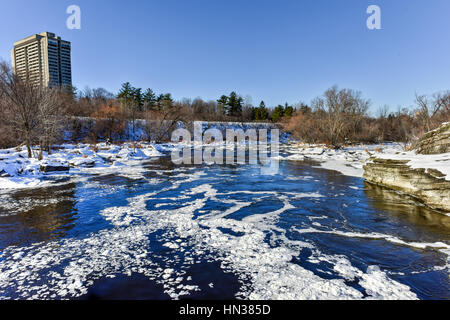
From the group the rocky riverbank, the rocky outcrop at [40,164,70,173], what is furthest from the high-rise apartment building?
the rocky riverbank

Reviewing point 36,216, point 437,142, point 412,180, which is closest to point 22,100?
point 36,216

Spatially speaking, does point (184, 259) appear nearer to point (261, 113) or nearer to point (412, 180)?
point (412, 180)

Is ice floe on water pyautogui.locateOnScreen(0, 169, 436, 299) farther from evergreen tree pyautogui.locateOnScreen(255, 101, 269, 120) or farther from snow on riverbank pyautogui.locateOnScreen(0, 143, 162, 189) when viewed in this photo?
evergreen tree pyautogui.locateOnScreen(255, 101, 269, 120)

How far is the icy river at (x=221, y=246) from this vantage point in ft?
12.9

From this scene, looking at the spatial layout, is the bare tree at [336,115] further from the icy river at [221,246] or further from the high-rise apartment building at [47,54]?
the high-rise apartment building at [47,54]

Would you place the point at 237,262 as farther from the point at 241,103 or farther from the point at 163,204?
the point at 241,103

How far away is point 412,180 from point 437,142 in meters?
2.50

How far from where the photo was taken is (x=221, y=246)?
18.1 ft

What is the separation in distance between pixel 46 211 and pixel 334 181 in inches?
508

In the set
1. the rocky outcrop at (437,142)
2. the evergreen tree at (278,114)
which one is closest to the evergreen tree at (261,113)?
the evergreen tree at (278,114)
